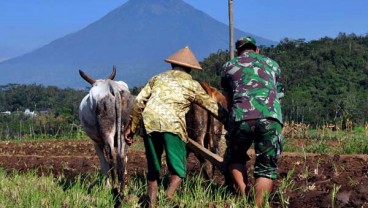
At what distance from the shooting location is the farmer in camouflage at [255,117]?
5539 mm

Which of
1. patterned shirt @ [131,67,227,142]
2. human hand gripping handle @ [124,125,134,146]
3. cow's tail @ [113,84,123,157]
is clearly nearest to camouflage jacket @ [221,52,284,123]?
patterned shirt @ [131,67,227,142]

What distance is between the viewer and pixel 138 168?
939cm

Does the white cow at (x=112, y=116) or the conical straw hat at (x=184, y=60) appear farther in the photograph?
the white cow at (x=112, y=116)

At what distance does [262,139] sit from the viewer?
18.2 feet

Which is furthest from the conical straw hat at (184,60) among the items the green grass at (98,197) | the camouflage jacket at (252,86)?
the green grass at (98,197)

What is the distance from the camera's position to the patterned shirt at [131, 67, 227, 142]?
19.4ft

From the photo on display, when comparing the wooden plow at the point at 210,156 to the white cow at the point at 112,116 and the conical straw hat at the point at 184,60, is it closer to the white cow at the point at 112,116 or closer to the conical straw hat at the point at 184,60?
the conical straw hat at the point at 184,60

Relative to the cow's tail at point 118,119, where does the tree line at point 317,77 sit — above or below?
above

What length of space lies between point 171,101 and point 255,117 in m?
0.85

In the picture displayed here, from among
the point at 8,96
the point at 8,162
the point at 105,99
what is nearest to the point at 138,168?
the point at 105,99

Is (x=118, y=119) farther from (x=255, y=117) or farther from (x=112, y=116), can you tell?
(x=255, y=117)

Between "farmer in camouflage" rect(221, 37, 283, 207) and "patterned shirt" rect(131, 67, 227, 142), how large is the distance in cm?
28

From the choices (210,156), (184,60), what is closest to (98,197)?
(210,156)

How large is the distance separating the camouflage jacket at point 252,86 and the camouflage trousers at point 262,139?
0.06 meters
